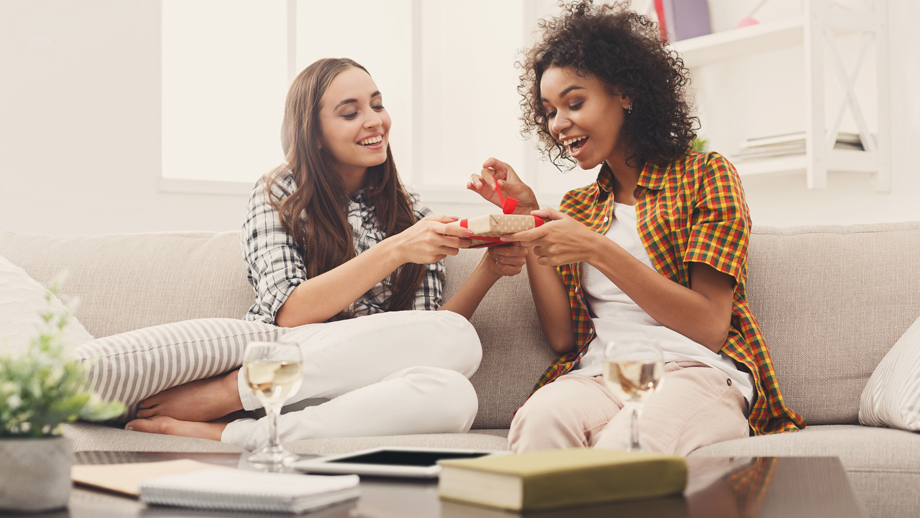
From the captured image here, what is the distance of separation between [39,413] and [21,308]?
42.7 inches

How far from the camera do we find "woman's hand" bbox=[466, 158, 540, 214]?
74.4 inches

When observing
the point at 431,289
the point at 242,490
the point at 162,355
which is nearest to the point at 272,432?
the point at 242,490

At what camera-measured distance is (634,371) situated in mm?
863

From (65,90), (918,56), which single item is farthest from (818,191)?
(65,90)

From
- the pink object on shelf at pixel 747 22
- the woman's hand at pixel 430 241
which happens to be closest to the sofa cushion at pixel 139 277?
the woman's hand at pixel 430 241

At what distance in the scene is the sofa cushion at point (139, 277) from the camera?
1.87m

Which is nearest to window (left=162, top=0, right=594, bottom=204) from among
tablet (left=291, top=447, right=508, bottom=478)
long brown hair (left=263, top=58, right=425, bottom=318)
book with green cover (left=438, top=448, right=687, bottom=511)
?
long brown hair (left=263, top=58, right=425, bottom=318)

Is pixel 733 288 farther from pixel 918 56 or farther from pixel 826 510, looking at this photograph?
pixel 918 56

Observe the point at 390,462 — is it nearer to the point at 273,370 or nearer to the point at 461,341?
the point at 273,370

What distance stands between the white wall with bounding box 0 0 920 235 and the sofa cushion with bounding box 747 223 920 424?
1.33 meters

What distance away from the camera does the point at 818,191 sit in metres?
3.09

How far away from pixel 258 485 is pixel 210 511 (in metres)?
0.05

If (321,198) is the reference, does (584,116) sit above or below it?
above

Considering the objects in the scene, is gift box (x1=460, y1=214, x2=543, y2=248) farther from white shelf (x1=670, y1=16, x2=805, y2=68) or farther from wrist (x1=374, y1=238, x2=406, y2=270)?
white shelf (x1=670, y1=16, x2=805, y2=68)
